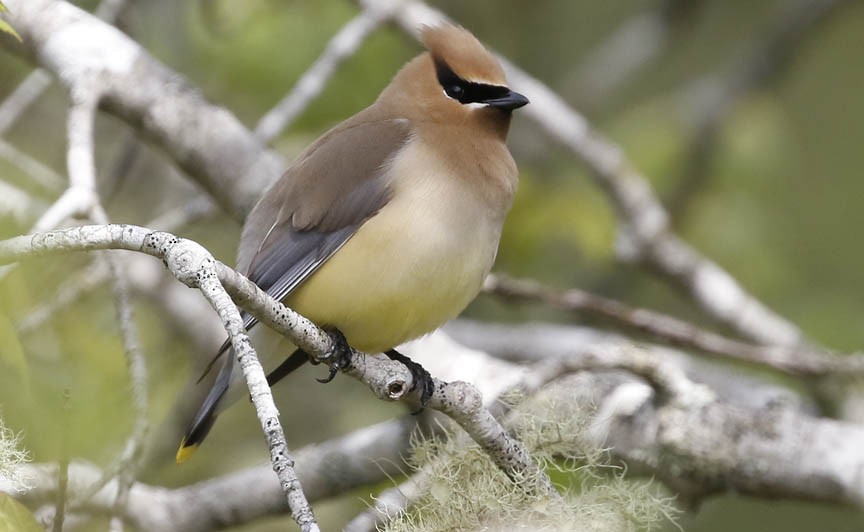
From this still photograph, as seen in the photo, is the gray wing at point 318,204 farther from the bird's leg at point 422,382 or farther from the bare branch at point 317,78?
the bare branch at point 317,78

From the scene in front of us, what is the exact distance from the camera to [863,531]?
17.9 ft

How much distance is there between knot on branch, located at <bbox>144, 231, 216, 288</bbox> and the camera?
7.97ft

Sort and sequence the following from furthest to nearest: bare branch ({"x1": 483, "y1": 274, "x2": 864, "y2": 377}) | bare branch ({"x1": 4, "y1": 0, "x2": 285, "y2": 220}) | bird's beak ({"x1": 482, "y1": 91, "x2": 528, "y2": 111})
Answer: bare branch ({"x1": 483, "y1": 274, "x2": 864, "y2": 377}) < bare branch ({"x1": 4, "y1": 0, "x2": 285, "y2": 220}) < bird's beak ({"x1": 482, "y1": 91, "x2": 528, "y2": 111})

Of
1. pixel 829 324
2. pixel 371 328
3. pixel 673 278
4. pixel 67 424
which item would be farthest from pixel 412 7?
pixel 67 424

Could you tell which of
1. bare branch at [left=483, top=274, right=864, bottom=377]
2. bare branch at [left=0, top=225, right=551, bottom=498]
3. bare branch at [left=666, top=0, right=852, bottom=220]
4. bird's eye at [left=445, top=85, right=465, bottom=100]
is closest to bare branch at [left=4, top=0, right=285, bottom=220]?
bird's eye at [left=445, top=85, right=465, bottom=100]

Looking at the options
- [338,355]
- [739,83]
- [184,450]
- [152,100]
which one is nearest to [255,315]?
[338,355]

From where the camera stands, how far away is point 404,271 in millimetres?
3568

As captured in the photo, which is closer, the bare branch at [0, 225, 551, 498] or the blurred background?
the bare branch at [0, 225, 551, 498]

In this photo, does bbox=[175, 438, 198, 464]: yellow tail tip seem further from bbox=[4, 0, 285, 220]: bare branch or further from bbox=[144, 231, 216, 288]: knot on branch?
bbox=[144, 231, 216, 288]: knot on branch

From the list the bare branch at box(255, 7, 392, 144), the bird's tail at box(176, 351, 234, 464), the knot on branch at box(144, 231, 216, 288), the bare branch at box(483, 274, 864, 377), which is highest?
the bare branch at box(255, 7, 392, 144)

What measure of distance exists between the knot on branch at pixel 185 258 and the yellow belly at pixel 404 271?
1.12 meters

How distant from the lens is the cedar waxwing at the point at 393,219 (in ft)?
11.8

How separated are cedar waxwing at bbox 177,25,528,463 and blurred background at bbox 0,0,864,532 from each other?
0.91 metres

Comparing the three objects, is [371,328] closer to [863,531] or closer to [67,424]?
[67,424]
